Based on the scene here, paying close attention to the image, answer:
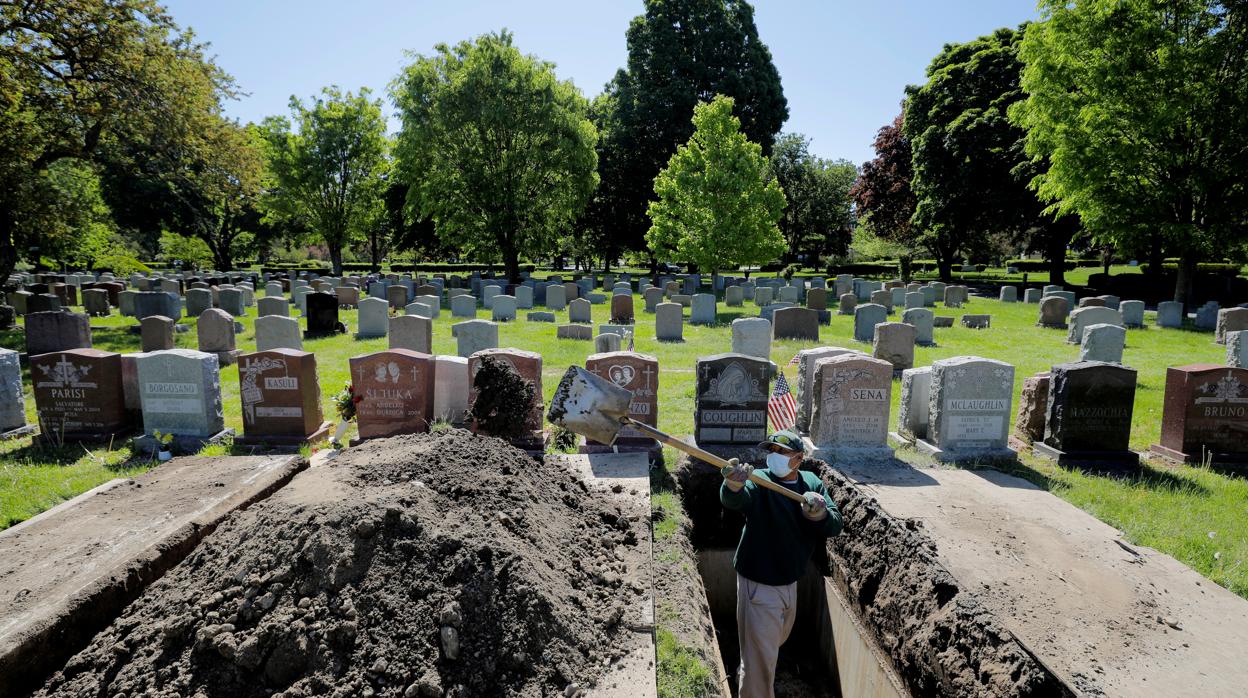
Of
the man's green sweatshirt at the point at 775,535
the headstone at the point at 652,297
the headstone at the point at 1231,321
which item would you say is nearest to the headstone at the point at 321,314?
the headstone at the point at 652,297

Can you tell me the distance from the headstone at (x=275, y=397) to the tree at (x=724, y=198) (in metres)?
22.3

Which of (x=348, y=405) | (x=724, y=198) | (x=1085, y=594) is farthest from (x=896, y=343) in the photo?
(x=724, y=198)

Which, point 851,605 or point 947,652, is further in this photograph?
point 851,605

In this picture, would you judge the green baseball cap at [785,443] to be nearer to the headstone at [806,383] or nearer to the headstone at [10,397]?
the headstone at [806,383]

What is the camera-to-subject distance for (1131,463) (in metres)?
8.31

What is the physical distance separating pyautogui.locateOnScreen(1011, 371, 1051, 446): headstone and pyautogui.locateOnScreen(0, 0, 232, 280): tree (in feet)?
62.1

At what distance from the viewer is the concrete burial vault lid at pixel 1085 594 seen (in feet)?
13.6

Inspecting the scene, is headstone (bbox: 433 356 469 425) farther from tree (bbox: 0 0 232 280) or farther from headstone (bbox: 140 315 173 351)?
tree (bbox: 0 0 232 280)

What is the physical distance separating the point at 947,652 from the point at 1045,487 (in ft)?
13.7

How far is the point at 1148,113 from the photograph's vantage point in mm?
19594

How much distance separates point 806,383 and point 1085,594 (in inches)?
185

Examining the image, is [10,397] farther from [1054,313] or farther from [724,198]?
[1054,313]

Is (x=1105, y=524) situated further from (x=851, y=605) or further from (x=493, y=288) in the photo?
(x=493, y=288)

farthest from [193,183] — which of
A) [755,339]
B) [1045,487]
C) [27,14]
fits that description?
[1045,487]
